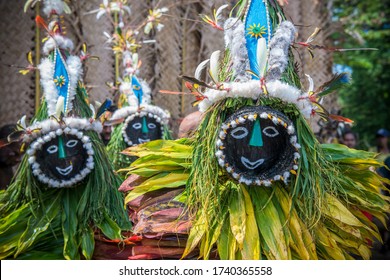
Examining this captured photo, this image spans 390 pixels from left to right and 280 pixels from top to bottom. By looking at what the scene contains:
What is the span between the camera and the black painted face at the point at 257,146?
2350 mm

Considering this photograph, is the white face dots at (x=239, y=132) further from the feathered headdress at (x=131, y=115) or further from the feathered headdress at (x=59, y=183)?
the feathered headdress at (x=131, y=115)

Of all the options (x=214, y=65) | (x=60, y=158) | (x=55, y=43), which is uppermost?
(x=55, y=43)

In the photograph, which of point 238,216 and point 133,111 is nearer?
point 238,216

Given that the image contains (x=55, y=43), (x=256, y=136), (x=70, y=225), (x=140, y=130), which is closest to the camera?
(x=256, y=136)

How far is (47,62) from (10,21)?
2925 millimetres

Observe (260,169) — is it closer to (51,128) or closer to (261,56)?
(261,56)

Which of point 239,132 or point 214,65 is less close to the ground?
point 214,65

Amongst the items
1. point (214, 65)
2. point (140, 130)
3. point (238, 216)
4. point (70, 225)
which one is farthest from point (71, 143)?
point (140, 130)

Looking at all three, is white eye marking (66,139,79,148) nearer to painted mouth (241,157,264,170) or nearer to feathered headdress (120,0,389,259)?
feathered headdress (120,0,389,259)

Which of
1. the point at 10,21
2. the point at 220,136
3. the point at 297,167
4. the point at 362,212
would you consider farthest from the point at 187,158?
the point at 10,21

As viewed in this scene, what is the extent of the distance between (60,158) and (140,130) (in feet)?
5.08

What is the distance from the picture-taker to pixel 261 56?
2.38 m

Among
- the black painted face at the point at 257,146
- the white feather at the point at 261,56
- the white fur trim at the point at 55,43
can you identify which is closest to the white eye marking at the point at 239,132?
the black painted face at the point at 257,146

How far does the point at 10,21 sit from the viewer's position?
598 centimetres
